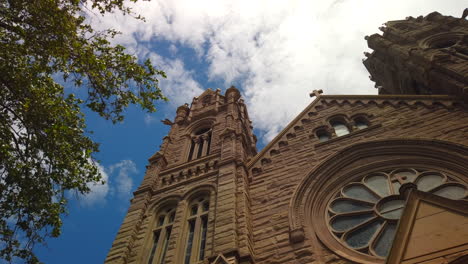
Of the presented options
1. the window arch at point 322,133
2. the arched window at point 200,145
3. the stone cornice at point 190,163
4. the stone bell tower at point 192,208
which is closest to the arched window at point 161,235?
the stone bell tower at point 192,208

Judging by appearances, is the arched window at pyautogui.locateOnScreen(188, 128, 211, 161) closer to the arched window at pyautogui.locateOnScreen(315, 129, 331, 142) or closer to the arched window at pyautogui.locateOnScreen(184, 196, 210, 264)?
the arched window at pyautogui.locateOnScreen(184, 196, 210, 264)

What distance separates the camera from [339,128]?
13.6m

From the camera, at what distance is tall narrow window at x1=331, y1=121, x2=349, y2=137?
1310 centimetres

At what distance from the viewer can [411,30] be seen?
2011 centimetres

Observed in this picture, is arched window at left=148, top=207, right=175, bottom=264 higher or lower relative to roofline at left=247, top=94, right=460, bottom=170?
lower

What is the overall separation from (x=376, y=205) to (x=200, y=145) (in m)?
9.47

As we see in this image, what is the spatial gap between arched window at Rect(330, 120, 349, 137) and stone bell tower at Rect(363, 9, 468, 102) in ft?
11.6

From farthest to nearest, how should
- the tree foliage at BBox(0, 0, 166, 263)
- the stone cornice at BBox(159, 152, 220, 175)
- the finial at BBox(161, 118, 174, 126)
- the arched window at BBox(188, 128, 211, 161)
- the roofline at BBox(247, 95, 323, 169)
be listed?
the finial at BBox(161, 118, 174, 126) → the arched window at BBox(188, 128, 211, 161) → the stone cornice at BBox(159, 152, 220, 175) → the roofline at BBox(247, 95, 323, 169) → the tree foliage at BBox(0, 0, 166, 263)

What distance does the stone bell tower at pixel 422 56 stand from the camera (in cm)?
1343

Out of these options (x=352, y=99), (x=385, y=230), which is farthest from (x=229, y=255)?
(x=352, y=99)

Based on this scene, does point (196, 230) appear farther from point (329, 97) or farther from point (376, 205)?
point (329, 97)

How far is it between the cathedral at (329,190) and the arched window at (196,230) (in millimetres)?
35

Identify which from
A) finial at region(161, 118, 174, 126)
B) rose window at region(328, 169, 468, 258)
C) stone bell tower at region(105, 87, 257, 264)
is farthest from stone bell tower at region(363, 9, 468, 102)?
finial at region(161, 118, 174, 126)

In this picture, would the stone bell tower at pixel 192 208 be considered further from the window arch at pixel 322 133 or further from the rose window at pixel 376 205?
the window arch at pixel 322 133
